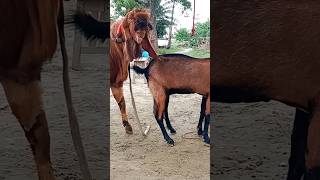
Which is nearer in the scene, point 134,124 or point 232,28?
point 232,28

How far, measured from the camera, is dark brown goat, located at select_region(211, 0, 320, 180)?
1.02 meters

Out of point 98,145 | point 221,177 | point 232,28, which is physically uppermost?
point 232,28

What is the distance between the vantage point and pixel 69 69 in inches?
49.4

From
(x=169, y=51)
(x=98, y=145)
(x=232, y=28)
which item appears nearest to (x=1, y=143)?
(x=98, y=145)

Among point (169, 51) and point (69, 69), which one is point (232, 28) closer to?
point (169, 51)

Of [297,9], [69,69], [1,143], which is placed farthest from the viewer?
[1,143]

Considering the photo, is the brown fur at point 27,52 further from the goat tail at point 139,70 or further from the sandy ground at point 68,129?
the goat tail at point 139,70

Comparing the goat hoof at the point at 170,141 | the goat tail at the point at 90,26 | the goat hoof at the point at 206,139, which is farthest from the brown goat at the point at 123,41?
the goat hoof at the point at 206,139

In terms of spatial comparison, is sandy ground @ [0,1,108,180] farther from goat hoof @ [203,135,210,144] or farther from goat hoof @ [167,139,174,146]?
goat hoof @ [203,135,210,144]

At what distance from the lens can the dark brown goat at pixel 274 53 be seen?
102 cm

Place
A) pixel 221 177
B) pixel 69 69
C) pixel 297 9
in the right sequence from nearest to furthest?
pixel 297 9, pixel 69 69, pixel 221 177

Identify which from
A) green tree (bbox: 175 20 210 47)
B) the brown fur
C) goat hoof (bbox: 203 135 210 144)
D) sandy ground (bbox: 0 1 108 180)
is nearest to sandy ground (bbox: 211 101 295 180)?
goat hoof (bbox: 203 135 210 144)

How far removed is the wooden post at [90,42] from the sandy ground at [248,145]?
0.41 metres

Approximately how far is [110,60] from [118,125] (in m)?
0.21
